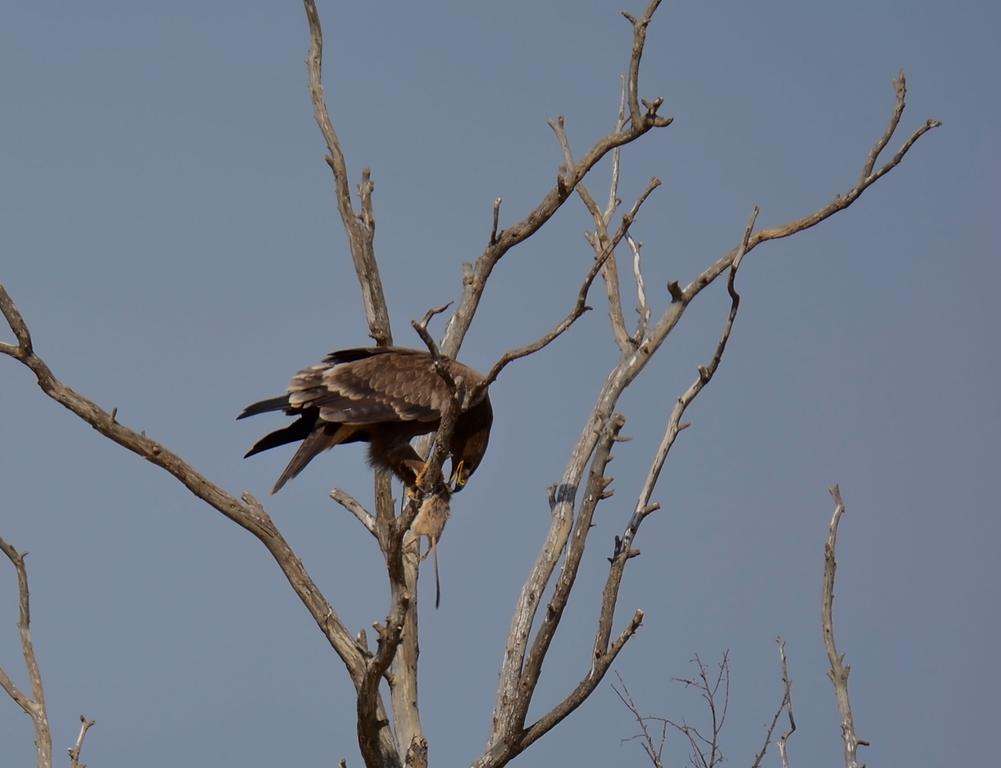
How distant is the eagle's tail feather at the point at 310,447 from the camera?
6000 millimetres

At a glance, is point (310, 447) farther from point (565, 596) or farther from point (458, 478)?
point (565, 596)

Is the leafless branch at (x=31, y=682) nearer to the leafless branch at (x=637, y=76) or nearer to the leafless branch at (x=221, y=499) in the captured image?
the leafless branch at (x=221, y=499)

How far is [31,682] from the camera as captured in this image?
6.18 meters

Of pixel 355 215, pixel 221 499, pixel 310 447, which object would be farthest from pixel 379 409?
pixel 355 215

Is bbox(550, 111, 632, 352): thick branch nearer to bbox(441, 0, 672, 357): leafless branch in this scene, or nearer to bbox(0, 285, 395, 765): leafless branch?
bbox(441, 0, 672, 357): leafless branch

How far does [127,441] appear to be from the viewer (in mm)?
5387

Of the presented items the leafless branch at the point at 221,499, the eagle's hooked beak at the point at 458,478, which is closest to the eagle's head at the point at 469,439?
the eagle's hooked beak at the point at 458,478

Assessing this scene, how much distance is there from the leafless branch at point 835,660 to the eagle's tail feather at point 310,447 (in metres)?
2.32

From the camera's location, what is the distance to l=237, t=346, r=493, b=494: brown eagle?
630 cm

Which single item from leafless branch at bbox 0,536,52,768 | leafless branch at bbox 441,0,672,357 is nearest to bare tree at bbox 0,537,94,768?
leafless branch at bbox 0,536,52,768

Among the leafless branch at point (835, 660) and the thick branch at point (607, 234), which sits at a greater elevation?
the thick branch at point (607, 234)

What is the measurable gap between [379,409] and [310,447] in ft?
1.18

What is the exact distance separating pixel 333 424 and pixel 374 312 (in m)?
1.20

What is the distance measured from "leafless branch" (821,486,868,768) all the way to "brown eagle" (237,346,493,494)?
170cm
